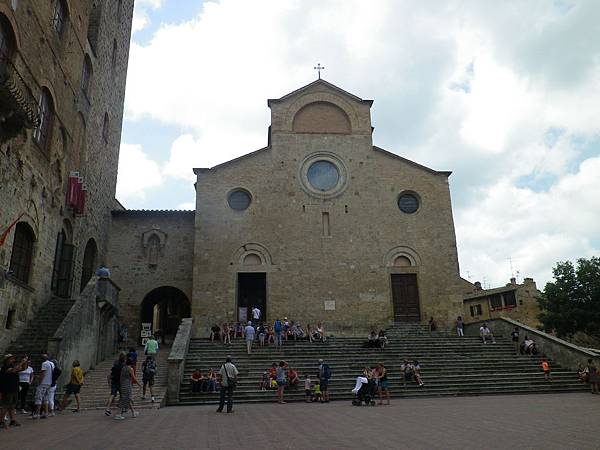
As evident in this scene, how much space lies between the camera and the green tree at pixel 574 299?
29.7 metres

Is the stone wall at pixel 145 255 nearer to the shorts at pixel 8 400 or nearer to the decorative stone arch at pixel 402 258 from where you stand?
the decorative stone arch at pixel 402 258

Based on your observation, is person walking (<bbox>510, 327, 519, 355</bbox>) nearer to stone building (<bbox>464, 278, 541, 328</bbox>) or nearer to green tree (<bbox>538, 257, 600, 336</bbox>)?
green tree (<bbox>538, 257, 600, 336</bbox>)

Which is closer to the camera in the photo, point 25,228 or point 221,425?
point 221,425

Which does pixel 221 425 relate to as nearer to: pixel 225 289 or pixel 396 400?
pixel 396 400

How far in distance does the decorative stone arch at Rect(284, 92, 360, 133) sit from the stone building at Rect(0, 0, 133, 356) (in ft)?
32.3

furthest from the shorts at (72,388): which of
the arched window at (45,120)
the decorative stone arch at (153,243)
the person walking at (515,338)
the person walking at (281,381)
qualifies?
the person walking at (515,338)

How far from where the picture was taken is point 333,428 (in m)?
8.69

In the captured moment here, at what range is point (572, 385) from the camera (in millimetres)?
16906

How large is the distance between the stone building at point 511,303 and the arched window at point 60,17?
3504cm

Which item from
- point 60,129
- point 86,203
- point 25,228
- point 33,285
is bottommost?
point 33,285

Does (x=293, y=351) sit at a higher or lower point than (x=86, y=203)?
lower

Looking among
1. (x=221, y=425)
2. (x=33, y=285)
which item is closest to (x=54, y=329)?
(x=33, y=285)

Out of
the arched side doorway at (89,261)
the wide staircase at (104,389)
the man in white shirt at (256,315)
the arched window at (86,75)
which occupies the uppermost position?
the arched window at (86,75)

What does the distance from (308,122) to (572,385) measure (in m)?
17.6
